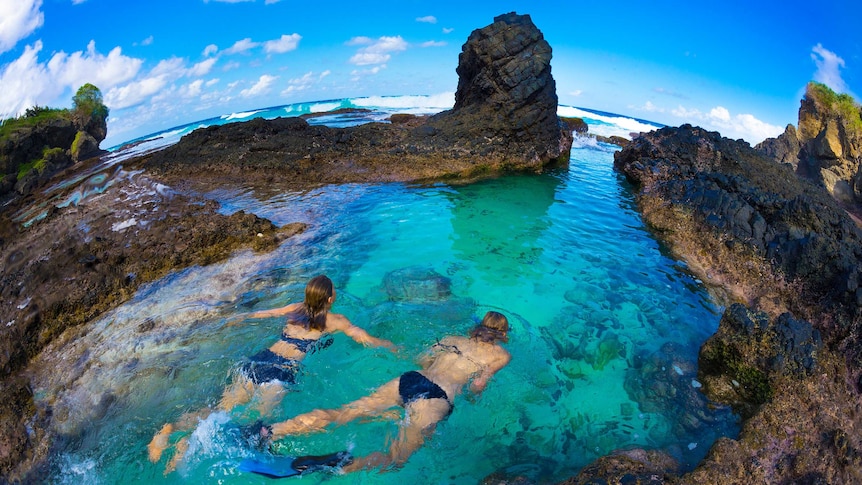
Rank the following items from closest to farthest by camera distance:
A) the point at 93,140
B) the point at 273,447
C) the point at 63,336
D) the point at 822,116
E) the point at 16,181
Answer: the point at 273,447
the point at 63,336
the point at 16,181
the point at 822,116
the point at 93,140

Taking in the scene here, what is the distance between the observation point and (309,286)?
18.3 ft

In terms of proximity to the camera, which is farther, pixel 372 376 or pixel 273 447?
pixel 372 376

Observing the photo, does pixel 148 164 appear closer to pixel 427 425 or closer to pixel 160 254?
pixel 160 254

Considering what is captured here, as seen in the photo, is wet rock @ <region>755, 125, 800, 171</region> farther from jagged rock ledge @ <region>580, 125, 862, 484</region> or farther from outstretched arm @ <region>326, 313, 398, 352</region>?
outstretched arm @ <region>326, 313, 398, 352</region>

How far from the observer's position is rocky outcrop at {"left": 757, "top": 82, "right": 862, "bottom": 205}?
18516 millimetres

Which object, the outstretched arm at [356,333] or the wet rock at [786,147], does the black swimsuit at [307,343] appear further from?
the wet rock at [786,147]

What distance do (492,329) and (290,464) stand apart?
3.01 metres

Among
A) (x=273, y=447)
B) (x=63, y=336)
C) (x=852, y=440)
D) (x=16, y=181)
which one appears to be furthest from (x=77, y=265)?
(x=16, y=181)

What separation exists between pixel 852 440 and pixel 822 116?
23.8m

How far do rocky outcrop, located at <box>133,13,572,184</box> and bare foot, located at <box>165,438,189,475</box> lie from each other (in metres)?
10.8

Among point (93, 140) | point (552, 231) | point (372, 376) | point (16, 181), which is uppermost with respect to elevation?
point (93, 140)

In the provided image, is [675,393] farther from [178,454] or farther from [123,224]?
[123,224]

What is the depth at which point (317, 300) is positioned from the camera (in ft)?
18.3

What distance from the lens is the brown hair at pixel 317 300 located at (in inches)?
219
